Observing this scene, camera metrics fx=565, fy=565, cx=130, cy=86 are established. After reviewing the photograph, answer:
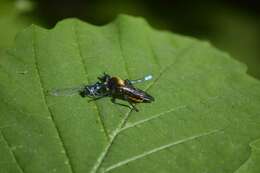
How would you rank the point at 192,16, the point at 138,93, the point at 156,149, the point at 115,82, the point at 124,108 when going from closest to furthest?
the point at 156,149
the point at 124,108
the point at 138,93
the point at 115,82
the point at 192,16

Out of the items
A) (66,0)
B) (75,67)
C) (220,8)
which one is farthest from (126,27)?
(220,8)

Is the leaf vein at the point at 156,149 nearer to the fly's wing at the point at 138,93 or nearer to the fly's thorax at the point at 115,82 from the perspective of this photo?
the fly's wing at the point at 138,93

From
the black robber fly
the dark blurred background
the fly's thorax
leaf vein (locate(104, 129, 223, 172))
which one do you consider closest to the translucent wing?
the black robber fly

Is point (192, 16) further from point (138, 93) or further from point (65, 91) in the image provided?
point (65, 91)

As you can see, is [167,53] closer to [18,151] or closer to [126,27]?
[126,27]

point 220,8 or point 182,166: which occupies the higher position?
point 182,166

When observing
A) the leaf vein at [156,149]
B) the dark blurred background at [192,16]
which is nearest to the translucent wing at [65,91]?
the leaf vein at [156,149]

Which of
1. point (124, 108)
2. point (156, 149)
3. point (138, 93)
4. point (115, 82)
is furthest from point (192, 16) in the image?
point (156, 149)
